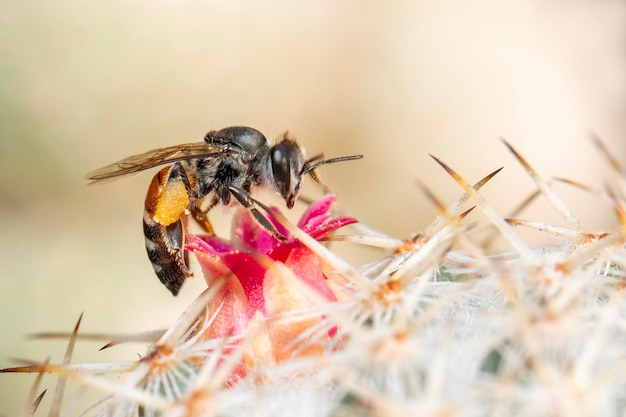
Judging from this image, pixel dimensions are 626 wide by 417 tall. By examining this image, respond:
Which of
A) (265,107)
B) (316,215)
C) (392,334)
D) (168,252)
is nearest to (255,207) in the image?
(316,215)

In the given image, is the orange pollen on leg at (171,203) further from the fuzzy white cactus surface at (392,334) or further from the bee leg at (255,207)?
the fuzzy white cactus surface at (392,334)

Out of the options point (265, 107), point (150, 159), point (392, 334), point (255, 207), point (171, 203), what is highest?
point (265, 107)

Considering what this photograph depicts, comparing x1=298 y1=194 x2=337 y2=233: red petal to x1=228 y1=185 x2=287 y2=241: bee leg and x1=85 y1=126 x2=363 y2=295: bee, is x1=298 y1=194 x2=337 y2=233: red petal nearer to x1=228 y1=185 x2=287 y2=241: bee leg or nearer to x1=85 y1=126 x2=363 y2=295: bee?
x1=228 y1=185 x2=287 y2=241: bee leg

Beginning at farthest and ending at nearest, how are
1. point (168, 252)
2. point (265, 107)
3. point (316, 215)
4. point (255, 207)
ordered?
point (265, 107), point (168, 252), point (255, 207), point (316, 215)

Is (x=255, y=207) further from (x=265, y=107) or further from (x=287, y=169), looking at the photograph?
(x=265, y=107)

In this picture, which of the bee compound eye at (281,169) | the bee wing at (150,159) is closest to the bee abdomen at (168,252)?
the bee wing at (150,159)

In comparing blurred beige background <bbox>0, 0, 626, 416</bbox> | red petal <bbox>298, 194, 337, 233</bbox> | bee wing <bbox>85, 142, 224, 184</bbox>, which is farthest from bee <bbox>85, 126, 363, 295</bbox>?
blurred beige background <bbox>0, 0, 626, 416</bbox>
